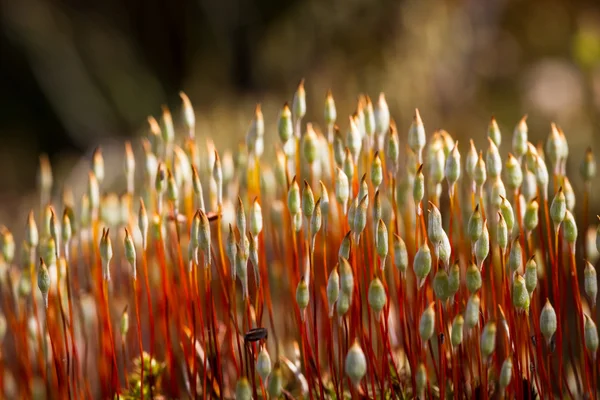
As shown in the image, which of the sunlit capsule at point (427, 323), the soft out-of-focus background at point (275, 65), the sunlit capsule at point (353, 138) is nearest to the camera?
the sunlit capsule at point (427, 323)

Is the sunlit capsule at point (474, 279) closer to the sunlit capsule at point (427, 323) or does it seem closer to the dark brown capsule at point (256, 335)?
the sunlit capsule at point (427, 323)

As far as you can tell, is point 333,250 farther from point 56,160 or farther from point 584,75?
point 56,160

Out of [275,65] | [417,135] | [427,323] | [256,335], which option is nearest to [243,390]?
[256,335]

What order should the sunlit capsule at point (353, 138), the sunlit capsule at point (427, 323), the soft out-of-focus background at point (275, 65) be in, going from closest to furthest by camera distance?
the sunlit capsule at point (427, 323)
the sunlit capsule at point (353, 138)
the soft out-of-focus background at point (275, 65)

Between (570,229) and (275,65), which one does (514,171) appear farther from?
(275,65)

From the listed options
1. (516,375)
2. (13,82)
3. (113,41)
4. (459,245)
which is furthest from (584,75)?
(13,82)

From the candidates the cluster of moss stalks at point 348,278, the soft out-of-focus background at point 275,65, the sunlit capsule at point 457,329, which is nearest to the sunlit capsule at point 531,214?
the cluster of moss stalks at point 348,278

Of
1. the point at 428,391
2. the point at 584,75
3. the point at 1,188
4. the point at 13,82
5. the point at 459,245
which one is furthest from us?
the point at 13,82

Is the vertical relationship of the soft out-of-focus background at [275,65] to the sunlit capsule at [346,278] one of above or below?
above

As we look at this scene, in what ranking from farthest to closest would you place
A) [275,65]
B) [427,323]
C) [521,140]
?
[275,65] → [521,140] → [427,323]
